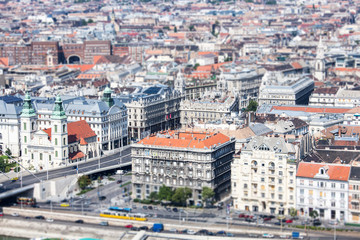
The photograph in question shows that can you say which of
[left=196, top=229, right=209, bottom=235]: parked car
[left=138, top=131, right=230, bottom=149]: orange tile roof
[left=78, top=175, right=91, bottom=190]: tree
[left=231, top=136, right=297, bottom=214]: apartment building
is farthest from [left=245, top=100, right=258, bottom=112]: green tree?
[left=196, top=229, right=209, bottom=235]: parked car

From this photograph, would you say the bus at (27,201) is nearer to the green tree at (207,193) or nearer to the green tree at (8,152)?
the green tree at (207,193)

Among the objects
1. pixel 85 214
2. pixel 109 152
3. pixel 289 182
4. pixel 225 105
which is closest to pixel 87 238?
pixel 85 214

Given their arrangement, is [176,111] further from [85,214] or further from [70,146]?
[85,214]

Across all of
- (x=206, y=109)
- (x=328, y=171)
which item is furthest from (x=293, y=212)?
(x=206, y=109)

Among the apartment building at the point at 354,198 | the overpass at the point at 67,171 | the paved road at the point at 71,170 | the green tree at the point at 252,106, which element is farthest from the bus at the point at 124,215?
the green tree at the point at 252,106

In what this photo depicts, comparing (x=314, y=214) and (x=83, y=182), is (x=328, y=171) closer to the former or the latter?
(x=314, y=214)
